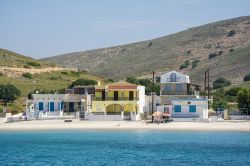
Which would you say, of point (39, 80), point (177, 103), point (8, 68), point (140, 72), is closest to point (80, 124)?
point (177, 103)

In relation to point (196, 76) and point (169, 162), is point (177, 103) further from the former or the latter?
point (196, 76)

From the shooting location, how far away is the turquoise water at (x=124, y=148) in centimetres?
5103

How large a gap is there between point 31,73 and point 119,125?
53010 millimetres

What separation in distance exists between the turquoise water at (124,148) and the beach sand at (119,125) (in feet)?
9.07

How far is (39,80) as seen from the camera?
120938mm

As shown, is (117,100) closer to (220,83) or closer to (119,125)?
(119,125)

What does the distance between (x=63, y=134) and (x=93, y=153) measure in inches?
685

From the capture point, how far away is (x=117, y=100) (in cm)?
8519

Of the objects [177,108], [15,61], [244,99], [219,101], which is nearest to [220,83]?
[219,101]

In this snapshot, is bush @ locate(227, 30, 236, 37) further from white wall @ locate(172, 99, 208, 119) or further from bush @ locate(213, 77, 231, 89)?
white wall @ locate(172, 99, 208, 119)

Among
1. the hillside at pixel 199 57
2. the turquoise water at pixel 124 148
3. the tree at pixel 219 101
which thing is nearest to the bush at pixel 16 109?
the turquoise water at pixel 124 148

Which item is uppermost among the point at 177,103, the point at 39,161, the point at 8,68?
the point at 8,68

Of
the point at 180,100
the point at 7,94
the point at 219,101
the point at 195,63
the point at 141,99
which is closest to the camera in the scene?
the point at 180,100

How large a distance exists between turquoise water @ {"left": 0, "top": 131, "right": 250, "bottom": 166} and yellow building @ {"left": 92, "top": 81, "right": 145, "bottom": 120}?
1053 centimetres
